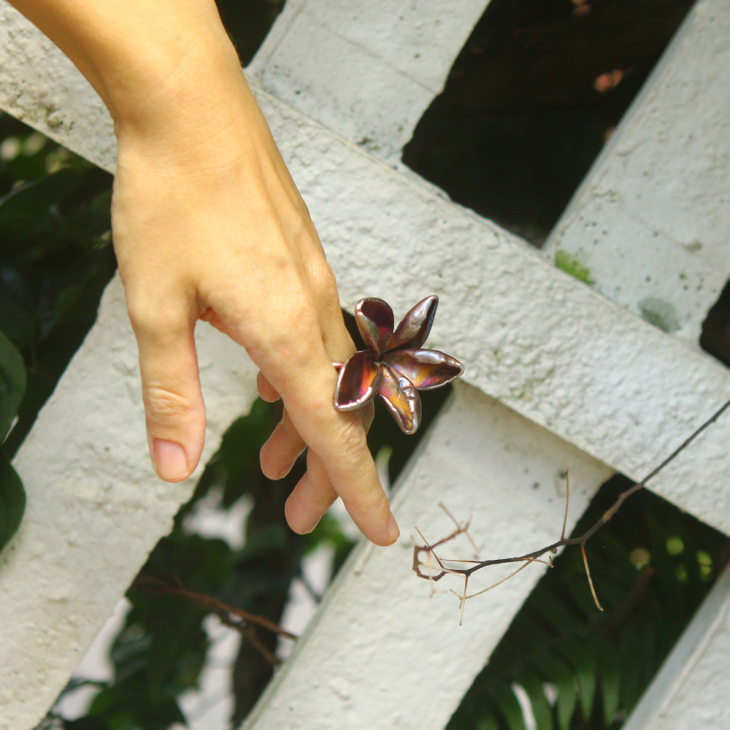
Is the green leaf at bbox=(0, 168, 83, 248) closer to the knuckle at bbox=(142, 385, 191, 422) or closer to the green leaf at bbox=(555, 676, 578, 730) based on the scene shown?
the knuckle at bbox=(142, 385, 191, 422)

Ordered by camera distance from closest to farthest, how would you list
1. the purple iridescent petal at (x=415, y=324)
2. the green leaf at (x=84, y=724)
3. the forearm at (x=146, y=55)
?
the forearm at (x=146, y=55) → the purple iridescent petal at (x=415, y=324) → the green leaf at (x=84, y=724)

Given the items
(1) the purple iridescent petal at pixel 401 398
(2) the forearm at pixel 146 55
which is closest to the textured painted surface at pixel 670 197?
(1) the purple iridescent petal at pixel 401 398

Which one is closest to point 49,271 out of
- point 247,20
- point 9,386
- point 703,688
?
point 9,386

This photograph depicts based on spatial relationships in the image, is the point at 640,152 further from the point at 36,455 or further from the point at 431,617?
the point at 36,455

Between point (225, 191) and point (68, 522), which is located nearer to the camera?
point (225, 191)

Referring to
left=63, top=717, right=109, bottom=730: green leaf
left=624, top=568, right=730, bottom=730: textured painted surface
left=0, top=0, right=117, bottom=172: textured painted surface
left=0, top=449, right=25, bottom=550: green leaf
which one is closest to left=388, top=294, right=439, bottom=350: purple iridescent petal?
left=0, top=0, right=117, bottom=172: textured painted surface

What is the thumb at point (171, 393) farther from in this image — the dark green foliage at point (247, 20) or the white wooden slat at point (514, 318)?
the dark green foliage at point (247, 20)

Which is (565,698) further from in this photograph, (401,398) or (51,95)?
(51,95)

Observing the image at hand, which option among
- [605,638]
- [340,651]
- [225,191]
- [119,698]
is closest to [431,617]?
[340,651]
